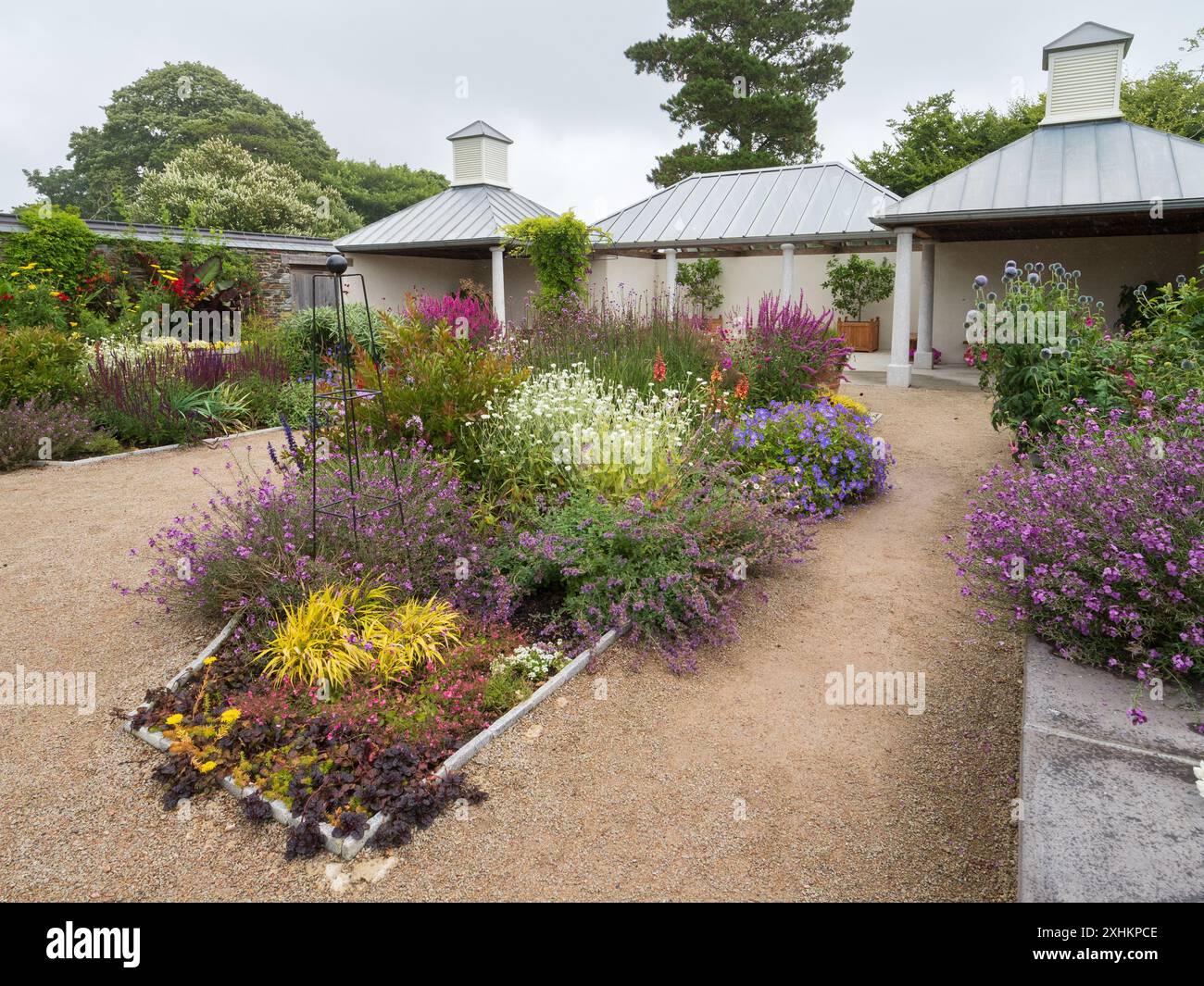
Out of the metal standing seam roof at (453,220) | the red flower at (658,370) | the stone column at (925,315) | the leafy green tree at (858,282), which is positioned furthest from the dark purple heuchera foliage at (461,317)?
the leafy green tree at (858,282)

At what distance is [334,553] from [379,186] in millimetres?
34956

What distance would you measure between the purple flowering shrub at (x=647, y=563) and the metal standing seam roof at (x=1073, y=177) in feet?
28.1

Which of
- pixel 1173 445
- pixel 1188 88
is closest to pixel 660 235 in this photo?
pixel 1173 445

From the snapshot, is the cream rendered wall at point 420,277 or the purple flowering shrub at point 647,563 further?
the cream rendered wall at point 420,277

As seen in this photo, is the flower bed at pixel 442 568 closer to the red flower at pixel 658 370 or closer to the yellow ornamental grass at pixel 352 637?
the yellow ornamental grass at pixel 352 637

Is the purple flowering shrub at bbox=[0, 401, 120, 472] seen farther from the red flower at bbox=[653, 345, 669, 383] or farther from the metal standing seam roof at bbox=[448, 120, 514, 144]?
the metal standing seam roof at bbox=[448, 120, 514, 144]

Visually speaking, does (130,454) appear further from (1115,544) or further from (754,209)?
(754,209)

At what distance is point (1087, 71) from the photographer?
12656mm

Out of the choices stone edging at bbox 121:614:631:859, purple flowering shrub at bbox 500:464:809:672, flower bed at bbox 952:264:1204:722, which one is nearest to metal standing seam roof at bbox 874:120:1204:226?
flower bed at bbox 952:264:1204:722

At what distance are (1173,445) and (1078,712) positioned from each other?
145 centimetres

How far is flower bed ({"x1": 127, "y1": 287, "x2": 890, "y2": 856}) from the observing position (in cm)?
311

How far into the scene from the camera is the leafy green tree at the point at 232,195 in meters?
23.1

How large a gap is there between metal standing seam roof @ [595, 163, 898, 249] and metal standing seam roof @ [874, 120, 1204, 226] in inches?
54.5
